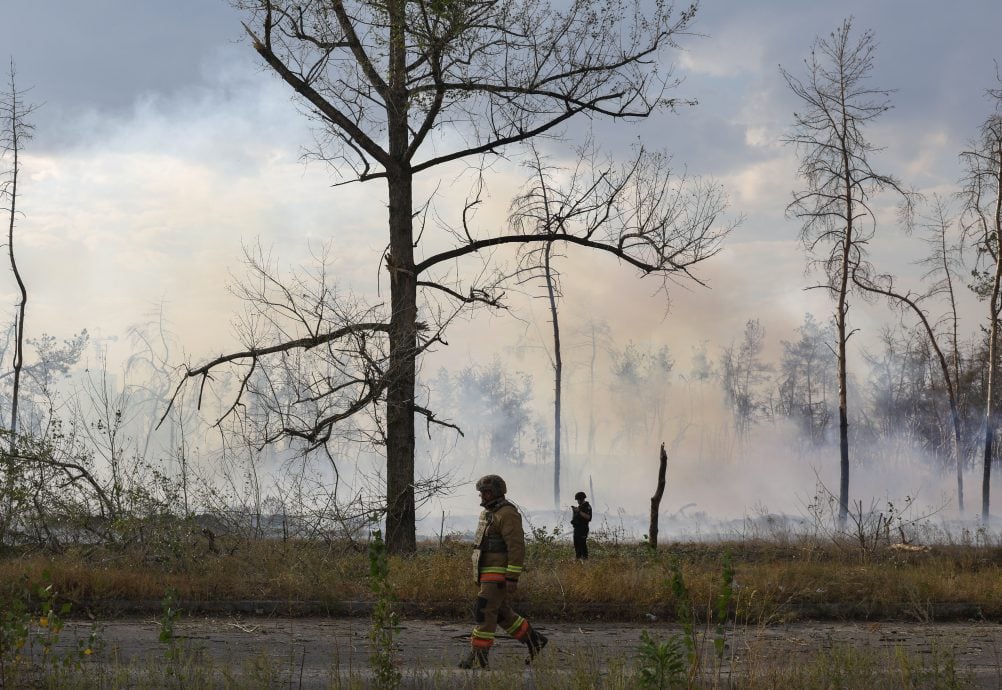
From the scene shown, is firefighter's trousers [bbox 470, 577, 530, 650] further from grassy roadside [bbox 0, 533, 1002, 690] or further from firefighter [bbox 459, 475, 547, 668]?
grassy roadside [bbox 0, 533, 1002, 690]

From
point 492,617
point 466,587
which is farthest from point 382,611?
point 466,587

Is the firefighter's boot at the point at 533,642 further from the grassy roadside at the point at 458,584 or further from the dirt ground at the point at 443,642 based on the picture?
the grassy roadside at the point at 458,584

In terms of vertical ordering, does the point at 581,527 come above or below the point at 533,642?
above

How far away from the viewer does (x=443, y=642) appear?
9.73m

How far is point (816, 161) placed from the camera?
27.2 metres

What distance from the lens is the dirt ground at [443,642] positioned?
804 cm

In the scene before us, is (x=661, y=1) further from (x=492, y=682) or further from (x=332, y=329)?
(x=492, y=682)

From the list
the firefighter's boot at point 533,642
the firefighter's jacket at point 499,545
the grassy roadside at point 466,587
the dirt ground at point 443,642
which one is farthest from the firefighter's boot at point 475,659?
the firefighter's jacket at point 499,545

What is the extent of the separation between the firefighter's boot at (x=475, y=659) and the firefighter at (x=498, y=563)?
1cm

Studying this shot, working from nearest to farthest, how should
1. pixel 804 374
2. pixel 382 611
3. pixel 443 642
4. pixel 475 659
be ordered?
pixel 382 611 < pixel 475 659 < pixel 443 642 < pixel 804 374

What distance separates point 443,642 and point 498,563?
69.3 inches

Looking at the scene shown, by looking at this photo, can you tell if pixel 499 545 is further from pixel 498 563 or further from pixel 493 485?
pixel 493 485

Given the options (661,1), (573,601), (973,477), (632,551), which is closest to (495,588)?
(573,601)

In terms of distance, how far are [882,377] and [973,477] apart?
3111cm
